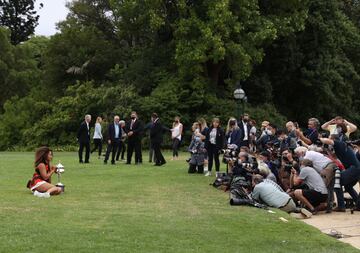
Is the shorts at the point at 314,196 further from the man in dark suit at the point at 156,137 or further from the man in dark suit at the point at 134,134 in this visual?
the man in dark suit at the point at 134,134

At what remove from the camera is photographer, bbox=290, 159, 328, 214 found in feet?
42.2

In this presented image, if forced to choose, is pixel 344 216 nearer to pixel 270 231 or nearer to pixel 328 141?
pixel 328 141

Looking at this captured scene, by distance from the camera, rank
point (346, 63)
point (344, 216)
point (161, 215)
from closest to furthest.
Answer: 1. point (161, 215)
2. point (344, 216)
3. point (346, 63)

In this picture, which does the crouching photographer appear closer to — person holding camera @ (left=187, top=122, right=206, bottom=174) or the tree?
person holding camera @ (left=187, top=122, right=206, bottom=174)

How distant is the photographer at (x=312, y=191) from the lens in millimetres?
12852

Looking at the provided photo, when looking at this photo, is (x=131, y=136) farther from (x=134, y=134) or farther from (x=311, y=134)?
(x=311, y=134)

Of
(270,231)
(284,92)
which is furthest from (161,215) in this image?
(284,92)

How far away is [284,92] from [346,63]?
16.7 ft

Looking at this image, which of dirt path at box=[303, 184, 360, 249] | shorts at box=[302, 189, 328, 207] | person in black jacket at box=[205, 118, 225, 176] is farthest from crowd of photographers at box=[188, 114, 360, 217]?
person in black jacket at box=[205, 118, 225, 176]

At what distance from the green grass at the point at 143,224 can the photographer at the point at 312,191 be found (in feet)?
4.14

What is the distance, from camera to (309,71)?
144ft

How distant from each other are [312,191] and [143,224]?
4.42m

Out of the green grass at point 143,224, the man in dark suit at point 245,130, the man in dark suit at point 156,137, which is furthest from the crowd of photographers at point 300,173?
the man in dark suit at point 156,137

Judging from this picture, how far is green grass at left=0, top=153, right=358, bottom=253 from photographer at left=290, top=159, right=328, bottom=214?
49.7 inches
